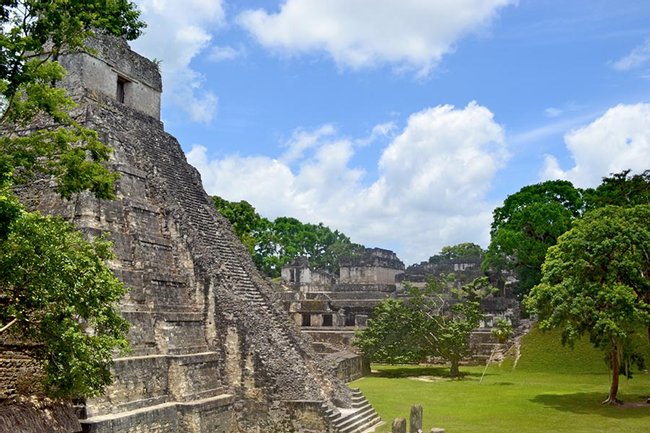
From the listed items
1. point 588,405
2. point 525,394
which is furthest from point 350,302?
point 588,405

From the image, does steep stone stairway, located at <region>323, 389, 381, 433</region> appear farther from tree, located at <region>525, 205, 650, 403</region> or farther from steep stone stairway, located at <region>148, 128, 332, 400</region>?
tree, located at <region>525, 205, 650, 403</region>

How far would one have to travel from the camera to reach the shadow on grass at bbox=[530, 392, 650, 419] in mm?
16781

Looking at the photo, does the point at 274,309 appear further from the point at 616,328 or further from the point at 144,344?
the point at 616,328

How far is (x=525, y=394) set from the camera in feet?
68.0

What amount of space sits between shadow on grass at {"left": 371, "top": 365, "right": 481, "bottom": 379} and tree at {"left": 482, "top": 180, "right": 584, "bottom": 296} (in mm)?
7668

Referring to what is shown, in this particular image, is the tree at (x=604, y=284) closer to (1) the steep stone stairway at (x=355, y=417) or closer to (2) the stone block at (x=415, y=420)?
(1) the steep stone stairway at (x=355, y=417)

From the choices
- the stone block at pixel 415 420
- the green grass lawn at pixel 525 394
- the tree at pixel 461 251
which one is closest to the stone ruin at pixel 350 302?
the green grass lawn at pixel 525 394

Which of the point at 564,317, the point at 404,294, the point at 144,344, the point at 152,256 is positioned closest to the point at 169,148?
the point at 152,256

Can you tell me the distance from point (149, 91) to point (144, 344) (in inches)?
304

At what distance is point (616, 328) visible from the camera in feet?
54.3

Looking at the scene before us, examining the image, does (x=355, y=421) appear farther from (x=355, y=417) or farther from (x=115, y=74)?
(x=115, y=74)

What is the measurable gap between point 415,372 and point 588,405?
10495 millimetres

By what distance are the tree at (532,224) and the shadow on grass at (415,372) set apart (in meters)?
7.67

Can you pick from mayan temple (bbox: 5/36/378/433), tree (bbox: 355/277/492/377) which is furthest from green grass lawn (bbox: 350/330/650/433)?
mayan temple (bbox: 5/36/378/433)
